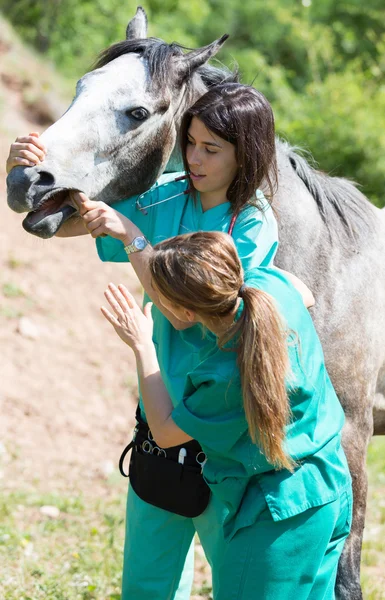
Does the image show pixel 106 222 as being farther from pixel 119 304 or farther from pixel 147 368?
pixel 147 368

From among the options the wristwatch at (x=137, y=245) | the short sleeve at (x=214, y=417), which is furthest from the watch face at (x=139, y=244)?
the short sleeve at (x=214, y=417)

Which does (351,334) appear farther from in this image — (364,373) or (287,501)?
(287,501)

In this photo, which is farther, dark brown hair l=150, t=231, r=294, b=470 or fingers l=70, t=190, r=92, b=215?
→ fingers l=70, t=190, r=92, b=215

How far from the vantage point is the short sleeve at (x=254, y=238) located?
7.15 ft

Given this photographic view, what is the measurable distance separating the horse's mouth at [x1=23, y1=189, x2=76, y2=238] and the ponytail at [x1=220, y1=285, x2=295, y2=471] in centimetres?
80

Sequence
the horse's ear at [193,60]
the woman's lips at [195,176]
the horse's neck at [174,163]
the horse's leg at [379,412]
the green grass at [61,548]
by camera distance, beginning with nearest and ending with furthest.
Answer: the woman's lips at [195,176] → the horse's ear at [193,60] → the horse's neck at [174,163] → the horse's leg at [379,412] → the green grass at [61,548]

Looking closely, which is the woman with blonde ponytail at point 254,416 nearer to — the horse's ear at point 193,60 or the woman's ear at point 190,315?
the woman's ear at point 190,315

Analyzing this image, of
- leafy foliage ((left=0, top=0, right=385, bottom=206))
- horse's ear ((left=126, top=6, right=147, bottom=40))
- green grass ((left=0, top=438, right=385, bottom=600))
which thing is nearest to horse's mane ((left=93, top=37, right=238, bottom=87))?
horse's ear ((left=126, top=6, right=147, bottom=40))

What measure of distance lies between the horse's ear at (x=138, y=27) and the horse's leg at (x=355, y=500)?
159 centimetres

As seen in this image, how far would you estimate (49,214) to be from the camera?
95.0 inches

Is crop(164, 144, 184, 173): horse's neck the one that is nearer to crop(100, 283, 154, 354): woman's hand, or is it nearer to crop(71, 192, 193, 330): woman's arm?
crop(71, 192, 193, 330): woman's arm

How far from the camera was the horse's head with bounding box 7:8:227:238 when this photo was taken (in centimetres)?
236

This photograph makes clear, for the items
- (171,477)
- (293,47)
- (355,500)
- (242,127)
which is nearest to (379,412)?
(355,500)

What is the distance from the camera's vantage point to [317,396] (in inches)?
78.6
